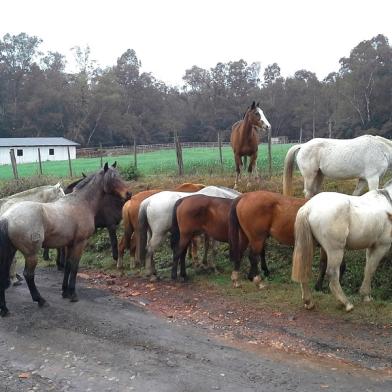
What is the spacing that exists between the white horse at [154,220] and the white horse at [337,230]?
283 cm

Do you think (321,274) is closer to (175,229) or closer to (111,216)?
(175,229)

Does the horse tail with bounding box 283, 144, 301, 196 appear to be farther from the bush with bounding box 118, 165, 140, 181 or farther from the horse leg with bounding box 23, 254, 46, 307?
the bush with bounding box 118, 165, 140, 181

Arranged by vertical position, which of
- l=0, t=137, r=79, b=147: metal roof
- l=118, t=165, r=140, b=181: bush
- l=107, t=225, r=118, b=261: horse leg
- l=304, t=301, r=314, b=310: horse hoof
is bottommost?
l=304, t=301, r=314, b=310: horse hoof

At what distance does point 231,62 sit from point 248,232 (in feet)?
228

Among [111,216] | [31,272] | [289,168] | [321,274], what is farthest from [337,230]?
[111,216]

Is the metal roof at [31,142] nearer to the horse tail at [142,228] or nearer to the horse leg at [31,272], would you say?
the horse tail at [142,228]

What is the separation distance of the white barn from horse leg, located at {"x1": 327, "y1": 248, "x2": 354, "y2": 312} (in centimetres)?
4554

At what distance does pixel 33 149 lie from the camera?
49.9m

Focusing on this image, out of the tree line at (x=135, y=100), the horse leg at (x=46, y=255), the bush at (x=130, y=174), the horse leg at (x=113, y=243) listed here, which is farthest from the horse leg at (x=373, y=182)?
the tree line at (x=135, y=100)

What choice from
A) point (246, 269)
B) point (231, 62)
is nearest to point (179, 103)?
point (231, 62)

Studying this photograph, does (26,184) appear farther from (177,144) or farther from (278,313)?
(278,313)

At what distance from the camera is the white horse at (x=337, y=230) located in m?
6.13

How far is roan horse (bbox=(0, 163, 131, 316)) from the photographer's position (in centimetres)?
664

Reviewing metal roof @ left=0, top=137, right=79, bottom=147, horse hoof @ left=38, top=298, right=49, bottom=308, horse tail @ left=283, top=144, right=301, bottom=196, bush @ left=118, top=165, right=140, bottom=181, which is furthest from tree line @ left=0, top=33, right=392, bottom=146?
horse hoof @ left=38, top=298, right=49, bottom=308
